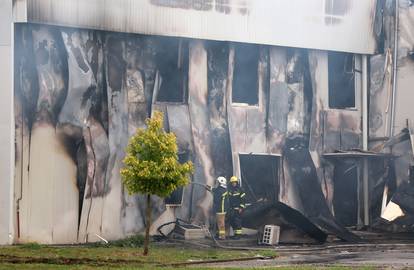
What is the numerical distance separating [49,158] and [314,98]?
8.25 meters

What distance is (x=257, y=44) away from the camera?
24.5 metres

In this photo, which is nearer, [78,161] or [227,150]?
[78,161]

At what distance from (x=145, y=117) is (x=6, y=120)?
396 cm

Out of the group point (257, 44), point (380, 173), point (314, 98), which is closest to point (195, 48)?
point (257, 44)

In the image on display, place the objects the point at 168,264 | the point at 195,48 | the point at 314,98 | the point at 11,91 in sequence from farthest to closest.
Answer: the point at 314,98
the point at 195,48
the point at 11,91
the point at 168,264

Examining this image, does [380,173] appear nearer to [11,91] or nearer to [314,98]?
[314,98]

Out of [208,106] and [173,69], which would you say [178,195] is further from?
[173,69]

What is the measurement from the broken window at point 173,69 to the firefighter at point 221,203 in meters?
2.46

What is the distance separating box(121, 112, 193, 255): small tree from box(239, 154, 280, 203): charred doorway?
6.73 m

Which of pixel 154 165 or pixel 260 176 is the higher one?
pixel 154 165

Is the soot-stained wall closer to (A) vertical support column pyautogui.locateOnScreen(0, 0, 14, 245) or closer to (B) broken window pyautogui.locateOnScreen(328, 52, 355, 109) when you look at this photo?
(B) broken window pyautogui.locateOnScreen(328, 52, 355, 109)

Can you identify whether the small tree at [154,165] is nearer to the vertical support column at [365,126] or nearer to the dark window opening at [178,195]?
the dark window opening at [178,195]

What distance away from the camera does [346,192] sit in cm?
2612

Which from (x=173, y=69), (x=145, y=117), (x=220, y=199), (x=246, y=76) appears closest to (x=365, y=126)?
(x=246, y=76)
